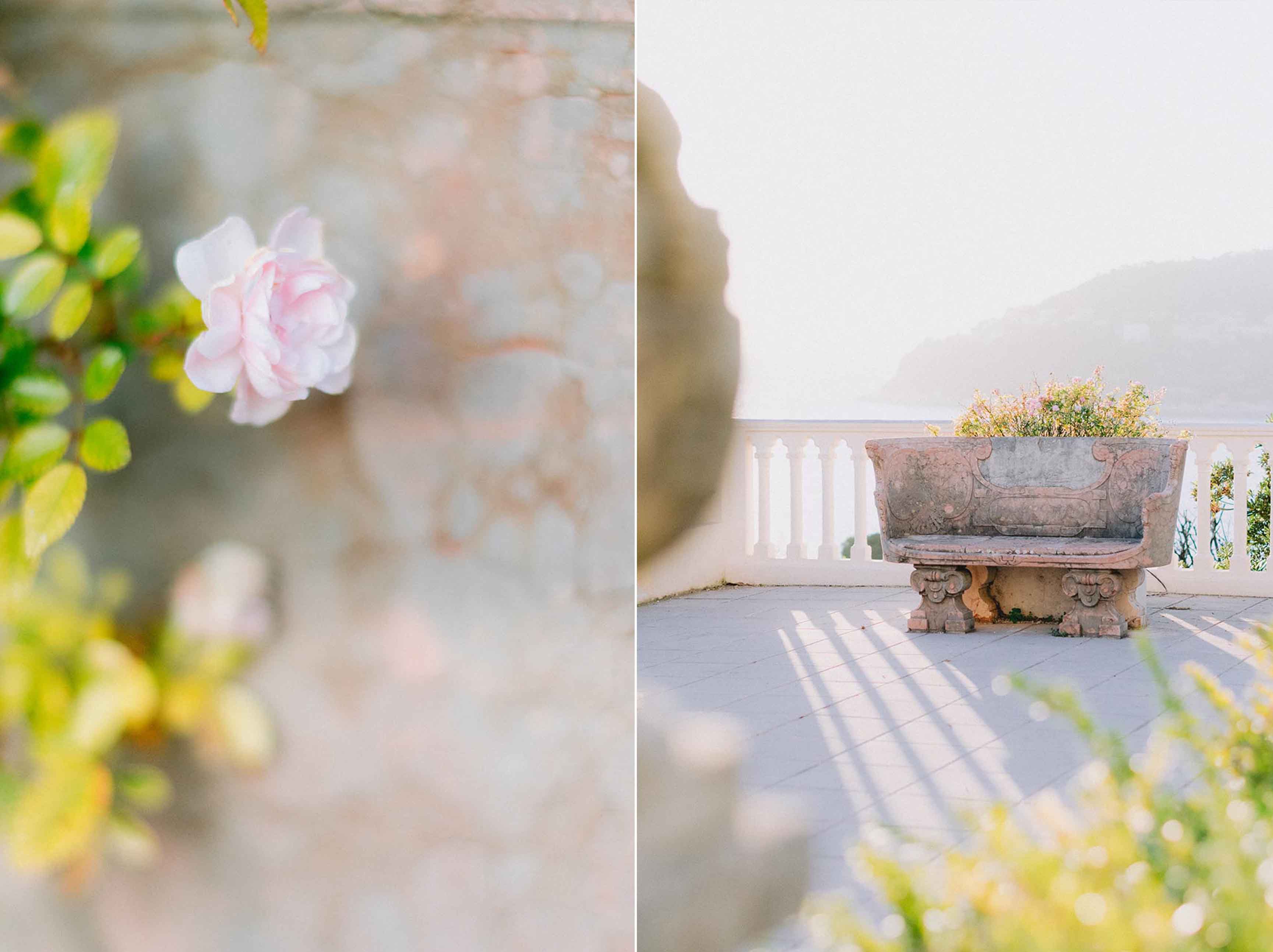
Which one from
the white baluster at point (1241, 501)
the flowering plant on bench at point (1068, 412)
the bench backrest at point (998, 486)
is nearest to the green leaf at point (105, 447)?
the bench backrest at point (998, 486)

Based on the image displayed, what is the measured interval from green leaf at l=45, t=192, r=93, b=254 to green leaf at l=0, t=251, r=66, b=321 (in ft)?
0.05

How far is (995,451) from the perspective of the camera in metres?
5.85

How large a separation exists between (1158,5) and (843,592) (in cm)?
601

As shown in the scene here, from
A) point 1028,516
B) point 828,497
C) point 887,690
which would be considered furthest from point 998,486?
point 887,690

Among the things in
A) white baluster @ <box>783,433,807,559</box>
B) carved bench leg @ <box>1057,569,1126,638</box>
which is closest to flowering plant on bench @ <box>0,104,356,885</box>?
carved bench leg @ <box>1057,569,1126,638</box>

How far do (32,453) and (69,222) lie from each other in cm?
20

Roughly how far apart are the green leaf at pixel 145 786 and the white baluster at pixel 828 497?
600 cm

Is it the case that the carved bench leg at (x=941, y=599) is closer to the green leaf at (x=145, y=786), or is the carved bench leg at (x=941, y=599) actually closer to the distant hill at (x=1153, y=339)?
the distant hill at (x=1153, y=339)

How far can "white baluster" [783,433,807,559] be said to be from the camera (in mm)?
6867

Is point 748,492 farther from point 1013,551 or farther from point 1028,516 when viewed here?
point 1013,551

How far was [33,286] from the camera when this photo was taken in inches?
38.9

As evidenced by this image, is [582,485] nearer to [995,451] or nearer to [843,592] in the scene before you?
[995,451]

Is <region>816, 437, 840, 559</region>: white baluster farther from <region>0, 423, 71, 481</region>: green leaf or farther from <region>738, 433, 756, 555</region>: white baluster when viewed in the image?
<region>0, 423, 71, 481</region>: green leaf

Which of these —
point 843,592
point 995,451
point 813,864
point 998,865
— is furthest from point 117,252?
point 843,592
